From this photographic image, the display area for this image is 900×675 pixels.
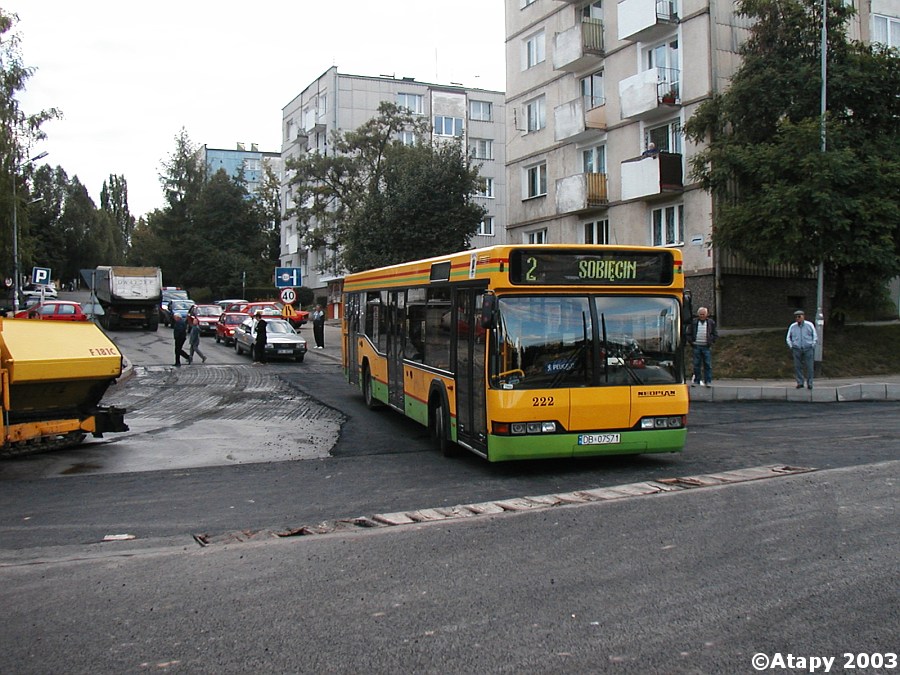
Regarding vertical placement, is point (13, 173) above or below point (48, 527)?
above

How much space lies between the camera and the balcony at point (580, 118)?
30438 mm

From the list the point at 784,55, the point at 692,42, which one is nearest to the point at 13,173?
the point at 692,42

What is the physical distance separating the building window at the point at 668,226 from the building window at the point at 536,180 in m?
6.49

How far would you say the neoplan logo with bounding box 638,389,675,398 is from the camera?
966 centimetres

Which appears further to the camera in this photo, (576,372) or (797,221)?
(797,221)

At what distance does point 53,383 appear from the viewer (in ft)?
35.6

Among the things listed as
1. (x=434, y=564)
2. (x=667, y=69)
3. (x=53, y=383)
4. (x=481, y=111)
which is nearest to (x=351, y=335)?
(x=53, y=383)

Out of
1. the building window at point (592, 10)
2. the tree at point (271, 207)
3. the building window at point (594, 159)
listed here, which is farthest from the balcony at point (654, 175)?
the tree at point (271, 207)

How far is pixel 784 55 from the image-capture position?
23109mm

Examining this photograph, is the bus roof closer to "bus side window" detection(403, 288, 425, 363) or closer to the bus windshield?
the bus windshield

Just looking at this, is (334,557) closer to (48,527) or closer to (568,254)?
(48,527)

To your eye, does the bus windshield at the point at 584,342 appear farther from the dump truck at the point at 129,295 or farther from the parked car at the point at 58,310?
the dump truck at the point at 129,295

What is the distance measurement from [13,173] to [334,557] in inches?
1463

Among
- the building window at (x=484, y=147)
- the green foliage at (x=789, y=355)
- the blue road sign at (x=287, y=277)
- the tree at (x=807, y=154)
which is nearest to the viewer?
the tree at (x=807, y=154)
